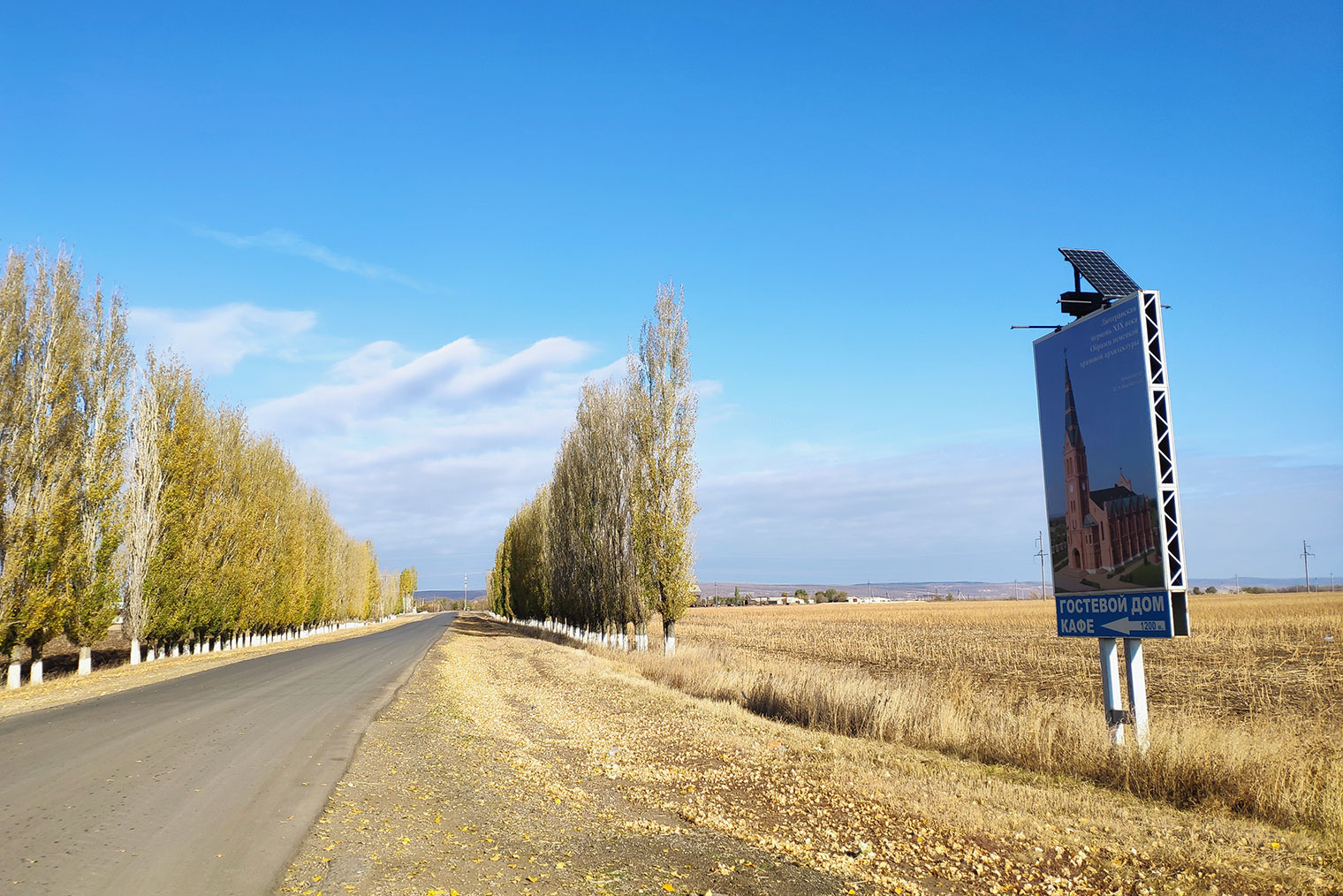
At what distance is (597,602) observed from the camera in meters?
36.7

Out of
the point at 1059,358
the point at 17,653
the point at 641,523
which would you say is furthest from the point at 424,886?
the point at 641,523

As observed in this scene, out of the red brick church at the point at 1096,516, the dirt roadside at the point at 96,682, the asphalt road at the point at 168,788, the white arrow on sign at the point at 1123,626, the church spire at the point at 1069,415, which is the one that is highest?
the church spire at the point at 1069,415

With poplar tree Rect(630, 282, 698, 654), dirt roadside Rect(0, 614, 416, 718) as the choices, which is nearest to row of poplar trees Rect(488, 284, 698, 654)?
Answer: poplar tree Rect(630, 282, 698, 654)

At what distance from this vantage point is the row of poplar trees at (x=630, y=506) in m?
30.5

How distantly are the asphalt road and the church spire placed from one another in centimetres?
1072

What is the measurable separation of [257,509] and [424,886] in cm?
3968

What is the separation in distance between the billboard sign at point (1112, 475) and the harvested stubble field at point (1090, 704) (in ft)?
4.99

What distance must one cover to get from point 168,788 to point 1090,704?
15.3 m

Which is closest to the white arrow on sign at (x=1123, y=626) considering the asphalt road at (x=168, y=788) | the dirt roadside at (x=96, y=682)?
the asphalt road at (x=168, y=788)

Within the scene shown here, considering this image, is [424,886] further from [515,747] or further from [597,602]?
[597,602]

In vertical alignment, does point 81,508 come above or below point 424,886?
above

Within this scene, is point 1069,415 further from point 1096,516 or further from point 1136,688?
point 1136,688

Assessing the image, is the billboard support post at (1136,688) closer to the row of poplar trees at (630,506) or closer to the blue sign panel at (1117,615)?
the blue sign panel at (1117,615)

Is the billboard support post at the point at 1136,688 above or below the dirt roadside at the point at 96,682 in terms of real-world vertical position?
above
